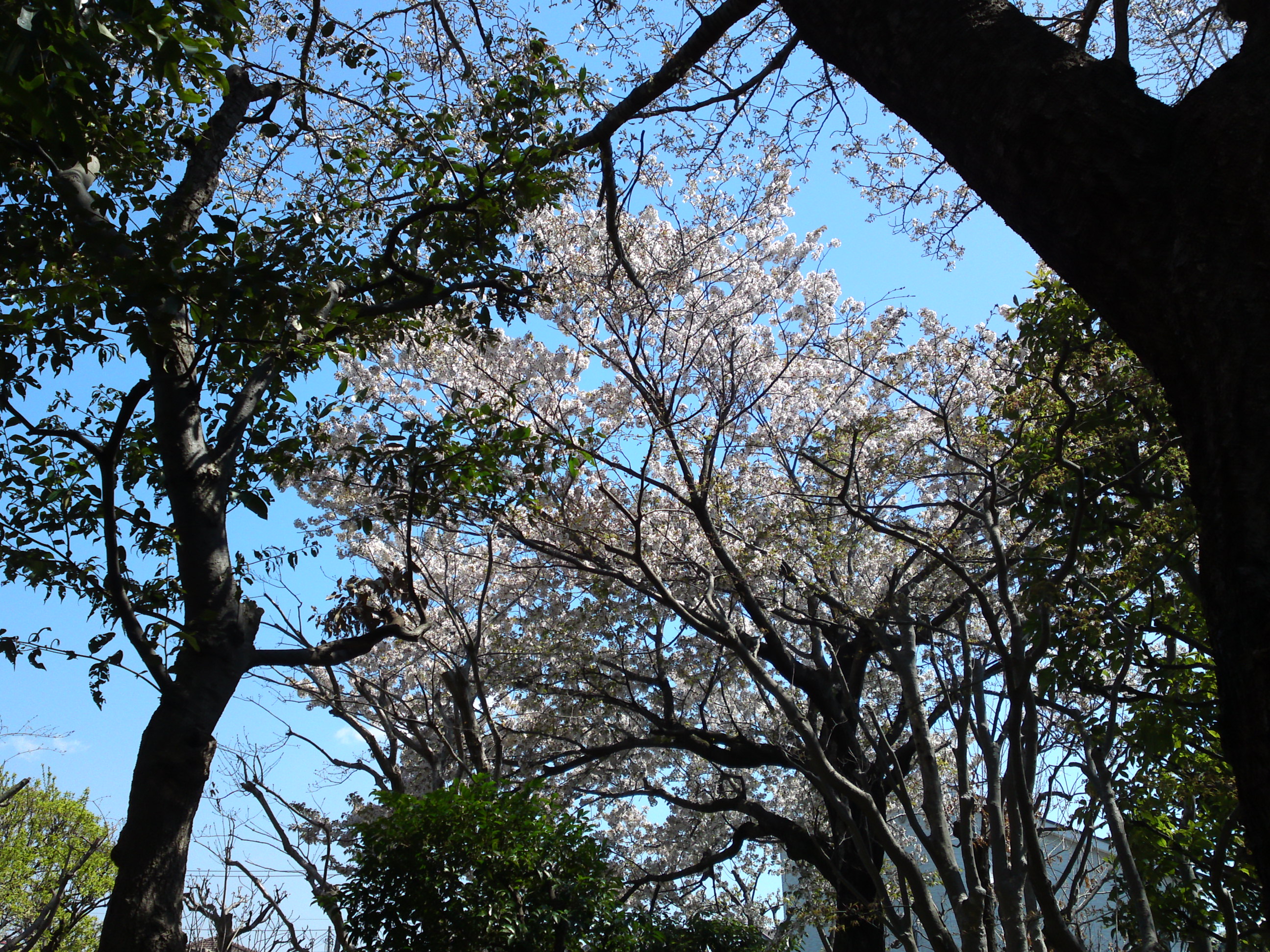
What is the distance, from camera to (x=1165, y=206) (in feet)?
Answer: 4.80

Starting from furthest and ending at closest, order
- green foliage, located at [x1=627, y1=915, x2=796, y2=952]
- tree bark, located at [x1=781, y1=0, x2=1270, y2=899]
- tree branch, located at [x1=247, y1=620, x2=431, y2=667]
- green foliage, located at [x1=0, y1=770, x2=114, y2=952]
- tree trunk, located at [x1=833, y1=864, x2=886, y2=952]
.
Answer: green foliage, located at [x1=0, y1=770, x2=114, y2=952]
tree trunk, located at [x1=833, y1=864, x2=886, y2=952]
green foliage, located at [x1=627, y1=915, x2=796, y2=952]
tree branch, located at [x1=247, y1=620, x2=431, y2=667]
tree bark, located at [x1=781, y1=0, x2=1270, y2=899]

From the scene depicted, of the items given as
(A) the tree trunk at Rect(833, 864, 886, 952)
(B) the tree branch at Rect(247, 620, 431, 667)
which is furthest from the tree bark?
(A) the tree trunk at Rect(833, 864, 886, 952)

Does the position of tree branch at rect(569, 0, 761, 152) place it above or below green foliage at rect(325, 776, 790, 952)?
above

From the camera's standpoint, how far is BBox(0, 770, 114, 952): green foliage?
14.8m

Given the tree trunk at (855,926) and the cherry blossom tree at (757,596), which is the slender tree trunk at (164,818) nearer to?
the cherry blossom tree at (757,596)

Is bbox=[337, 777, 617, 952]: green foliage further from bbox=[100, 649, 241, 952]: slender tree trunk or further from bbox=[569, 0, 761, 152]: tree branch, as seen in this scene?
bbox=[569, 0, 761, 152]: tree branch

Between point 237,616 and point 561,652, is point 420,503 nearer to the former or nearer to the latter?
point 237,616

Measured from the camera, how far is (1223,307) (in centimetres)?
131

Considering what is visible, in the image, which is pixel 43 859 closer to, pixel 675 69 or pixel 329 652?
pixel 329 652

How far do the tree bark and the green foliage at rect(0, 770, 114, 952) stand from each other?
1632 cm

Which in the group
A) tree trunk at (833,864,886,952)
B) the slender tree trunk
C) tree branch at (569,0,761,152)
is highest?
tree branch at (569,0,761,152)

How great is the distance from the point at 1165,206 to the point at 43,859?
785 inches

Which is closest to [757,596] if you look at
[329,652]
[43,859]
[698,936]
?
[698,936]

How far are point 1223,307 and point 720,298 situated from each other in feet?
27.7
